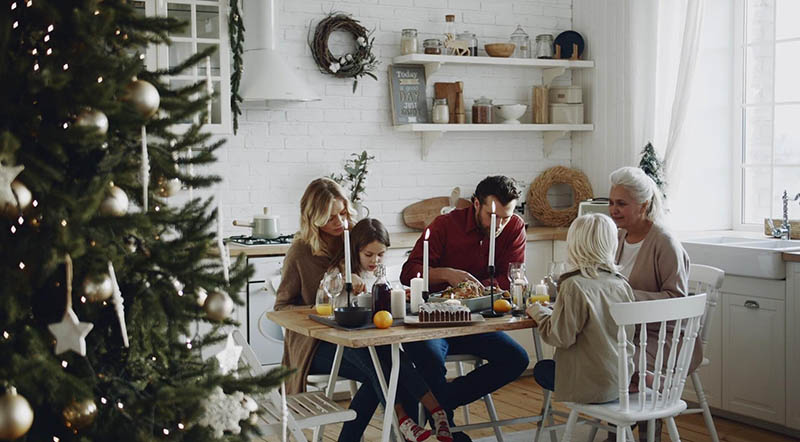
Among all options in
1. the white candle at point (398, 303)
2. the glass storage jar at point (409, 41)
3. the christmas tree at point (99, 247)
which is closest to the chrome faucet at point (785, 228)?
the glass storage jar at point (409, 41)

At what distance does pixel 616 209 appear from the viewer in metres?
3.83

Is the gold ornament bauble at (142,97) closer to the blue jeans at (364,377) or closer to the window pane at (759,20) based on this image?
the blue jeans at (364,377)

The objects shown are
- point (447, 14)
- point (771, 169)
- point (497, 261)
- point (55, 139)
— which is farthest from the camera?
point (447, 14)

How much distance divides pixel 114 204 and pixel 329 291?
185cm

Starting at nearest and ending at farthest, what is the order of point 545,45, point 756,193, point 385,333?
point 385,333 → point 756,193 → point 545,45

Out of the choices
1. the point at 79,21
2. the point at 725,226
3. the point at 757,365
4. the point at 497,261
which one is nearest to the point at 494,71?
the point at 725,226

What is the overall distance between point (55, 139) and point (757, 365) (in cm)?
379

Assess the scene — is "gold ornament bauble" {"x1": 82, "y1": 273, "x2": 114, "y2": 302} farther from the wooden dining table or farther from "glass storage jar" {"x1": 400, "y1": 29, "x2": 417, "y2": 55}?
"glass storage jar" {"x1": 400, "y1": 29, "x2": 417, "y2": 55}

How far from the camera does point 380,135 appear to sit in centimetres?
559

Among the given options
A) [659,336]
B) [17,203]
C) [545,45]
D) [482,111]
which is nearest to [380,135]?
[482,111]

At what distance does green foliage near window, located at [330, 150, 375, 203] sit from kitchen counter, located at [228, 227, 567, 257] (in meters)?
0.34

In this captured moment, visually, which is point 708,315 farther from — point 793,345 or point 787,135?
point 787,135

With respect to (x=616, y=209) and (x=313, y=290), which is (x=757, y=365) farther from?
(x=313, y=290)

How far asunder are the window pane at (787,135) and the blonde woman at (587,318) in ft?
8.08
